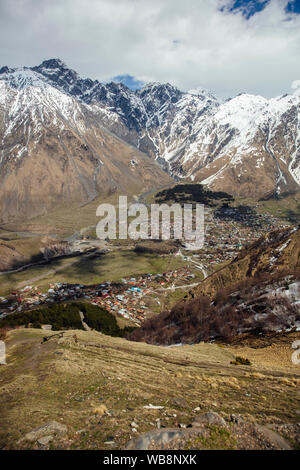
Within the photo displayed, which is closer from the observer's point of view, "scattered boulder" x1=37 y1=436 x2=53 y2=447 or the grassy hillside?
"scattered boulder" x1=37 y1=436 x2=53 y2=447

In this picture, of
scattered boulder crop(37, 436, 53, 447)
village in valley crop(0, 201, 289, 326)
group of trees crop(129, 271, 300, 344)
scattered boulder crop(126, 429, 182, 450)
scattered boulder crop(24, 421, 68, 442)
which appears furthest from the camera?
village in valley crop(0, 201, 289, 326)

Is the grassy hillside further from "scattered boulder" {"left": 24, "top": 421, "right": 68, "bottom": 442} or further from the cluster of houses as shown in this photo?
the cluster of houses

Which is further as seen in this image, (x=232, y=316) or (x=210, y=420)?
(x=232, y=316)

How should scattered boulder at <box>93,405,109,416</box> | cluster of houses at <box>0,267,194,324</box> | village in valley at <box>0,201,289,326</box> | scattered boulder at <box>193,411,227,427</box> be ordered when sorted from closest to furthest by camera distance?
scattered boulder at <box>193,411,227,427</box>
scattered boulder at <box>93,405,109,416</box>
cluster of houses at <box>0,267,194,324</box>
village in valley at <box>0,201,289,326</box>

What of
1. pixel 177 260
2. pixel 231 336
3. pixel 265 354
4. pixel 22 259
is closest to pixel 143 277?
pixel 177 260

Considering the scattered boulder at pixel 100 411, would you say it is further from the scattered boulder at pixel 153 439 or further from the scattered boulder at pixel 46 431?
the scattered boulder at pixel 153 439

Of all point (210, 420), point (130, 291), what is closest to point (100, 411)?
point (210, 420)

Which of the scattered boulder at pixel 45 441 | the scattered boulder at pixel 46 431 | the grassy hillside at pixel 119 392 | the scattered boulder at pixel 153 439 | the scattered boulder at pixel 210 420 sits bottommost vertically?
the grassy hillside at pixel 119 392

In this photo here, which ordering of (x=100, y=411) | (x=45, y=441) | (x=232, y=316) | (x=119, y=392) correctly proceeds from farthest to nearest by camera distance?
(x=232, y=316) → (x=119, y=392) → (x=100, y=411) → (x=45, y=441)

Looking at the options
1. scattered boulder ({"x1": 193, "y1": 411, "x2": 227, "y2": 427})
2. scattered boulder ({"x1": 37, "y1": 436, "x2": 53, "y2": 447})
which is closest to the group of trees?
scattered boulder ({"x1": 193, "y1": 411, "x2": 227, "y2": 427})

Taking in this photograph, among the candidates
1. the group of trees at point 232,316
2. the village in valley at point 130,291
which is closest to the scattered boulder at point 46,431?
the group of trees at point 232,316

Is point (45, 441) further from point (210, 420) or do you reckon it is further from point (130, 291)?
point (130, 291)
